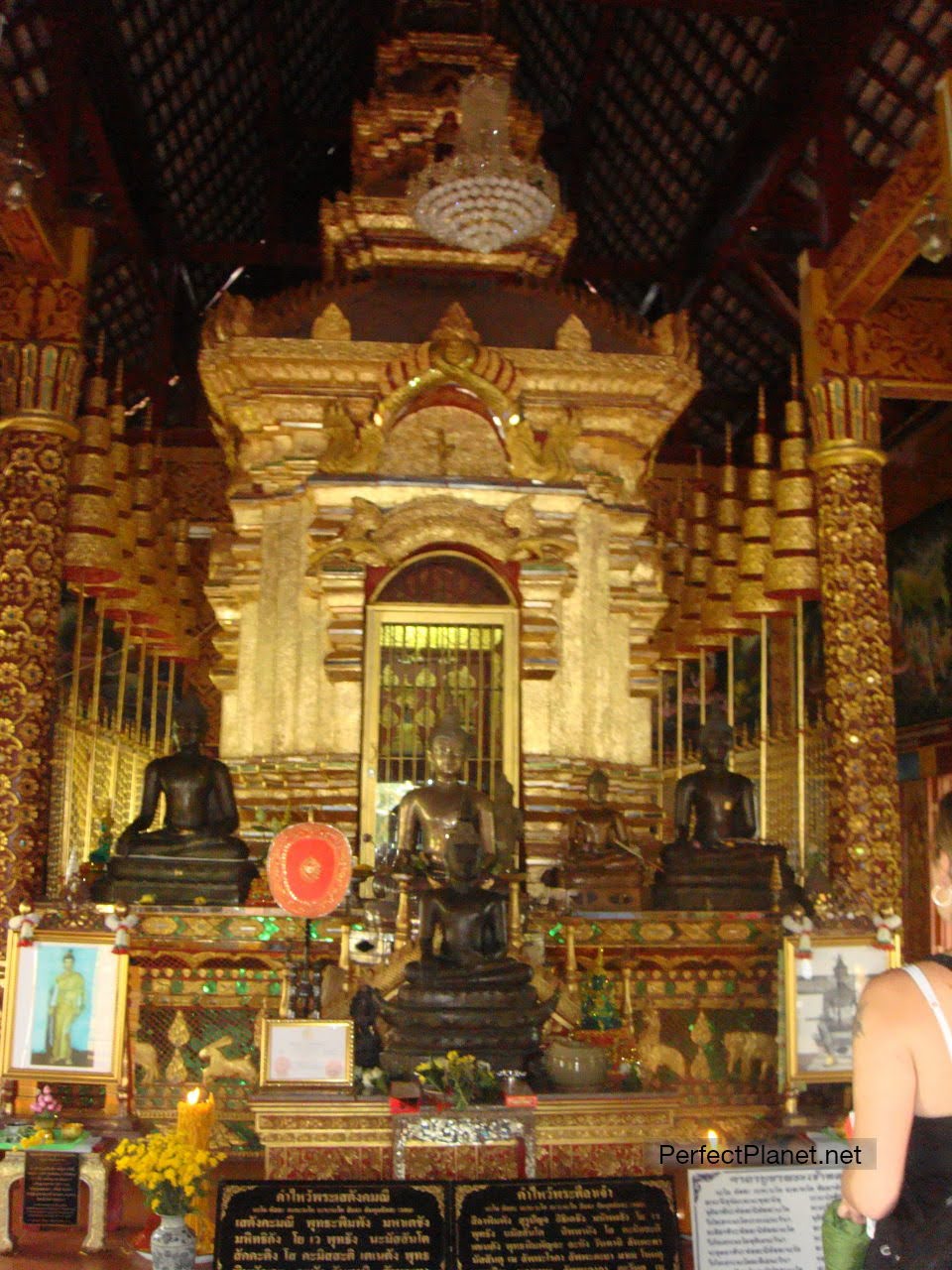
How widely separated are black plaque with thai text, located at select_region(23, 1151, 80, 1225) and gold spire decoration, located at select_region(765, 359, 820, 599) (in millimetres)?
5777

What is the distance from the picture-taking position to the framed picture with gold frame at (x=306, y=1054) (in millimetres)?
5203

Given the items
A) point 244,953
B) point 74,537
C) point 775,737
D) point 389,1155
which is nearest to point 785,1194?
point 389,1155

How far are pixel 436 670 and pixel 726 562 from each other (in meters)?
2.77

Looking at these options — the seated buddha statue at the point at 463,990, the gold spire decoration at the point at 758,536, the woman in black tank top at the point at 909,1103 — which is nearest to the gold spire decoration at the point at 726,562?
the gold spire decoration at the point at 758,536

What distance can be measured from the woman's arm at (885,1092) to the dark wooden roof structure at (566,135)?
751 cm

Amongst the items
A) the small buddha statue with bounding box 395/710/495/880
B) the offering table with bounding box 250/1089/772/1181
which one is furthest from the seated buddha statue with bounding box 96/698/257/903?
the offering table with bounding box 250/1089/772/1181

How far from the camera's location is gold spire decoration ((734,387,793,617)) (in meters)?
9.66

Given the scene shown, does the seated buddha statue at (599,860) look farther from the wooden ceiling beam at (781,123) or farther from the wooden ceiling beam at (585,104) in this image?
the wooden ceiling beam at (585,104)

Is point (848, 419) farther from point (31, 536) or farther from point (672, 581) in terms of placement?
point (31, 536)

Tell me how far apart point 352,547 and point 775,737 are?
17.9ft

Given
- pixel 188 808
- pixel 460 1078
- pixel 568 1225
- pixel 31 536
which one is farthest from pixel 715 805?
pixel 31 536

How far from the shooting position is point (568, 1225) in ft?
14.1

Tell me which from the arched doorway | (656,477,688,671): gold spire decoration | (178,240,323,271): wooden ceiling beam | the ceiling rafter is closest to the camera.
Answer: the arched doorway

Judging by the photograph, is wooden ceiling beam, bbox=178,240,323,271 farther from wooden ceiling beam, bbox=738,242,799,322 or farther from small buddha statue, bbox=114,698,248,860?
small buddha statue, bbox=114,698,248,860
